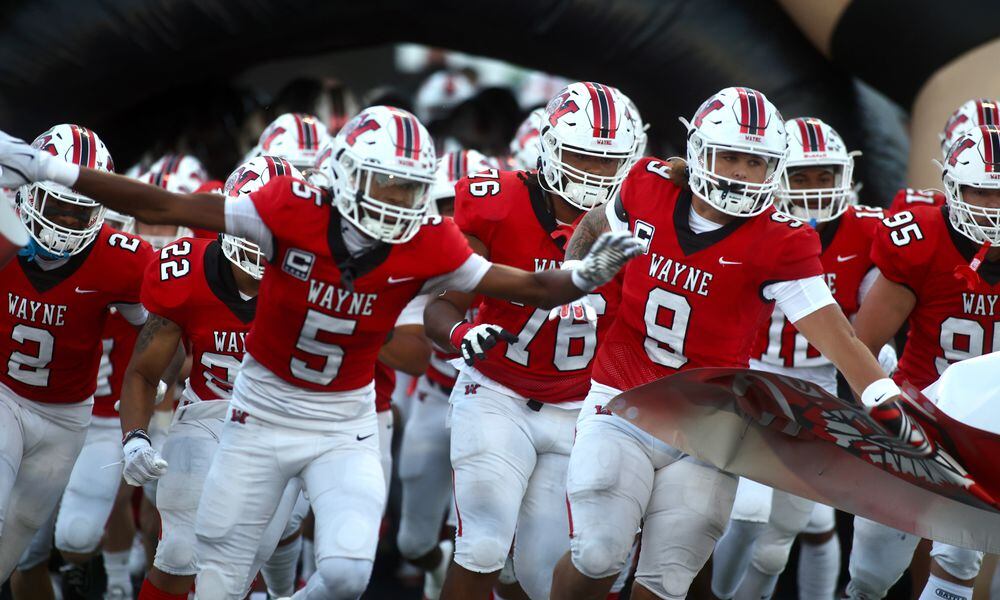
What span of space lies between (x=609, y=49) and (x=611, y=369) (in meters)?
3.41

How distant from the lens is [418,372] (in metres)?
5.49

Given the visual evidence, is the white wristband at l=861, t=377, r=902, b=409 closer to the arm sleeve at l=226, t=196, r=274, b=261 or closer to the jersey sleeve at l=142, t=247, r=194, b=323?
the arm sleeve at l=226, t=196, r=274, b=261

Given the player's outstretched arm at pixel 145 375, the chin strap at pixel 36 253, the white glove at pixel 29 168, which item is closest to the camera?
the white glove at pixel 29 168

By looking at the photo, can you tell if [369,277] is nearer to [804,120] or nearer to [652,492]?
[652,492]

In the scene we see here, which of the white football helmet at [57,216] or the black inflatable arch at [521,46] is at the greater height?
the black inflatable arch at [521,46]

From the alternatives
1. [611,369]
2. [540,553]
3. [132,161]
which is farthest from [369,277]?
[132,161]

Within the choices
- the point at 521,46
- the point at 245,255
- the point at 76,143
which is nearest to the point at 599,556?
the point at 245,255

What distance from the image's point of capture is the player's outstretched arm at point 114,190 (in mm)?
3543

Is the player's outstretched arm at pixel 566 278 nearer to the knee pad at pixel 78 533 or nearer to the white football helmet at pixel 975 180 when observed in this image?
the white football helmet at pixel 975 180

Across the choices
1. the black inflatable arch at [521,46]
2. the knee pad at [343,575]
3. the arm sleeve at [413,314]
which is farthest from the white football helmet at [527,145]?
the knee pad at [343,575]

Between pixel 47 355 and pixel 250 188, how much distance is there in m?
0.91

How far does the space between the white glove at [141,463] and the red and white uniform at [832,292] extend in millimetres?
2557

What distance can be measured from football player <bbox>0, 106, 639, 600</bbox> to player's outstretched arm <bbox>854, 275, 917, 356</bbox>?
1.49m

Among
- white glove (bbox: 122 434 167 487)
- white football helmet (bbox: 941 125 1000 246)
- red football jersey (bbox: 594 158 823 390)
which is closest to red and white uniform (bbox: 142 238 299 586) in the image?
white glove (bbox: 122 434 167 487)
